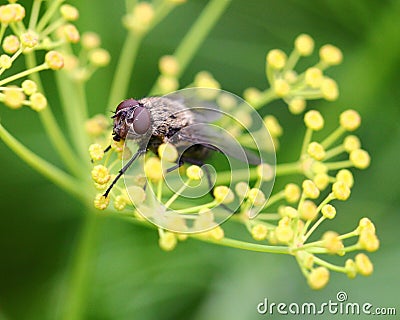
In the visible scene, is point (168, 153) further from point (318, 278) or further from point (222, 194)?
point (318, 278)

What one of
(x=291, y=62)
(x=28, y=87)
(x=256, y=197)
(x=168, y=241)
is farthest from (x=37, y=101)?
(x=291, y=62)

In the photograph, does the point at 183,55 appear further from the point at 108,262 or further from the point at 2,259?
the point at 2,259

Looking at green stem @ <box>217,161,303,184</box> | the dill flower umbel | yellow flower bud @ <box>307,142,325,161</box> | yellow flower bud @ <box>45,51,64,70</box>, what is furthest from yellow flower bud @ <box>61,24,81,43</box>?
yellow flower bud @ <box>307,142,325,161</box>

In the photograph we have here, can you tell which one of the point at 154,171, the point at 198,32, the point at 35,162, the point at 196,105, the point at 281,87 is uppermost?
the point at 198,32

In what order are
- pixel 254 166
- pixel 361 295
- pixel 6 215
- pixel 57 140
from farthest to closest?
pixel 6 215
pixel 361 295
pixel 254 166
pixel 57 140

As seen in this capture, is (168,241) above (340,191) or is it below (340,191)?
below

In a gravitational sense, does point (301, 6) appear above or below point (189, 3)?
above

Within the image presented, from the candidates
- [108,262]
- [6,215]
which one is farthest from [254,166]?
[6,215]

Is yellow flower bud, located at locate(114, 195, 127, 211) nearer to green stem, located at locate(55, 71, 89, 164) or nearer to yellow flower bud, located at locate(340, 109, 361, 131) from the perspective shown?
green stem, located at locate(55, 71, 89, 164)
